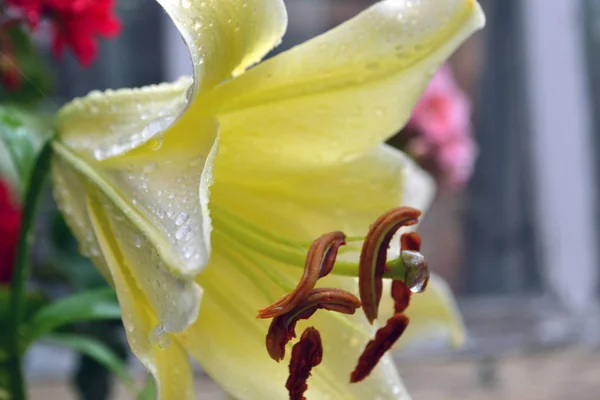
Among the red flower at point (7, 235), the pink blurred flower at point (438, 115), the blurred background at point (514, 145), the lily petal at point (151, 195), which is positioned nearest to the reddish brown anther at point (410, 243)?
the lily petal at point (151, 195)

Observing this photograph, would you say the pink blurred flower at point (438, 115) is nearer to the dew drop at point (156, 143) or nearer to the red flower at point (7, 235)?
the red flower at point (7, 235)

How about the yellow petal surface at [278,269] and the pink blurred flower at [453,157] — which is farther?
the pink blurred flower at [453,157]

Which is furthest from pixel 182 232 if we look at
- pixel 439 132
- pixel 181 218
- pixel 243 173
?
pixel 439 132

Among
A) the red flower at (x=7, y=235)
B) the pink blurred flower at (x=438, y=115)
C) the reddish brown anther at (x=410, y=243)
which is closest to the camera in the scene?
the reddish brown anther at (x=410, y=243)

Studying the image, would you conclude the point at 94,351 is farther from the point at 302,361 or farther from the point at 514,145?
the point at 514,145

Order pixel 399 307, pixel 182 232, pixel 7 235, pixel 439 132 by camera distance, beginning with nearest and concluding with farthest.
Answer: pixel 182 232 < pixel 399 307 < pixel 7 235 < pixel 439 132

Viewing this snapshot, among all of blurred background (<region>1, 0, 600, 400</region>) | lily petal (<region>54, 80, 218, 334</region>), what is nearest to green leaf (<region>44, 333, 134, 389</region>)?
lily petal (<region>54, 80, 218, 334</region>)

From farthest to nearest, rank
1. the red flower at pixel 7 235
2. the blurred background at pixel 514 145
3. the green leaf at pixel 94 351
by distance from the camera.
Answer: the blurred background at pixel 514 145 < the red flower at pixel 7 235 < the green leaf at pixel 94 351
